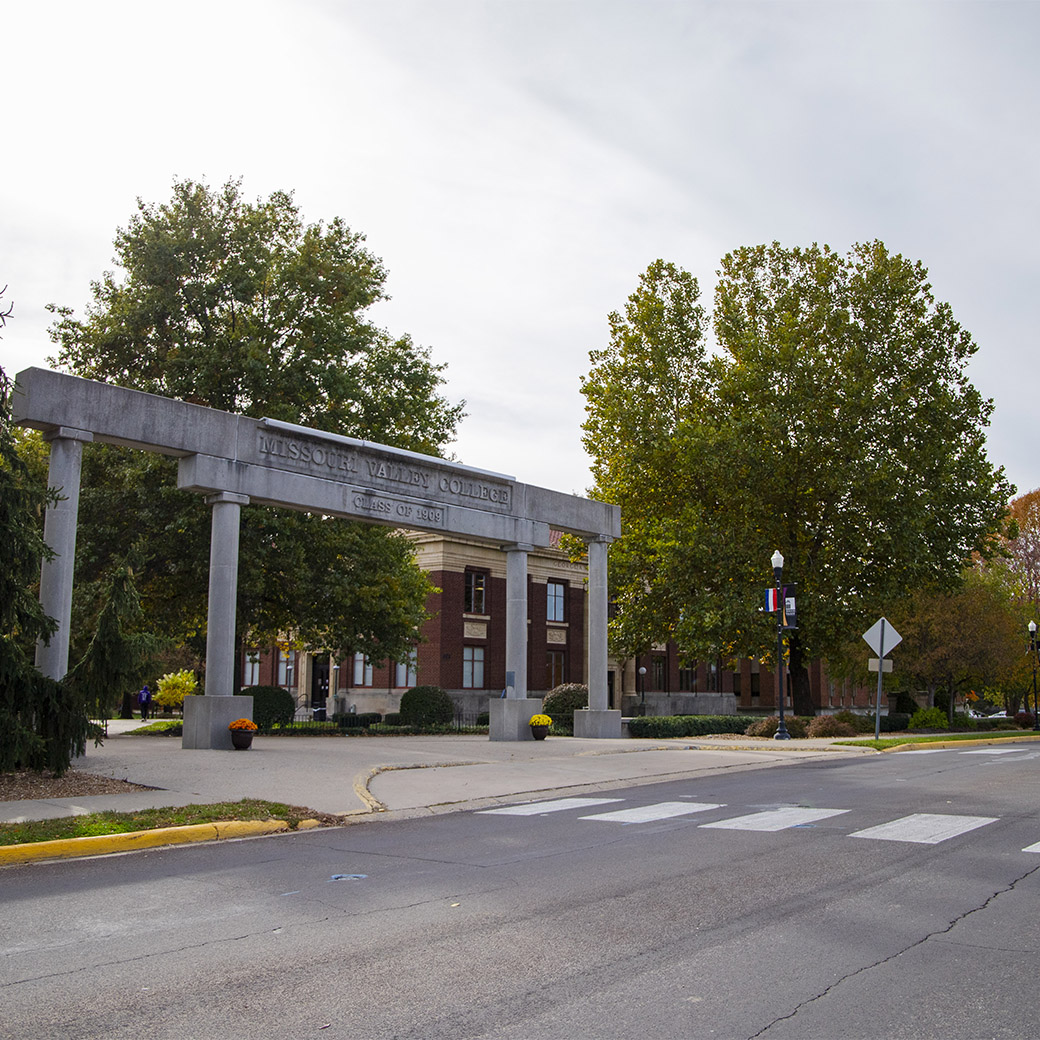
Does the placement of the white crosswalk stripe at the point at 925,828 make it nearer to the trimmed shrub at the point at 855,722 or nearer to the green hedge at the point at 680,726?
the green hedge at the point at 680,726

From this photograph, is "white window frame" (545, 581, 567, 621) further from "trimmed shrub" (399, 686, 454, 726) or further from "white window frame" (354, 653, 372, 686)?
"trimmed shrub" (399, 686, 454, 726)

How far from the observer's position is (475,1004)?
4676mm

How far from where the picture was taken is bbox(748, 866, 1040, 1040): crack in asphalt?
449 centimetres

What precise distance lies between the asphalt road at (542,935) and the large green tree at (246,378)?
19354 millimetres

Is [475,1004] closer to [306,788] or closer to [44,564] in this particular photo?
[306,788]

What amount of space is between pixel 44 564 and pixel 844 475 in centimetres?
2582

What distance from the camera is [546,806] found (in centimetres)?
1252

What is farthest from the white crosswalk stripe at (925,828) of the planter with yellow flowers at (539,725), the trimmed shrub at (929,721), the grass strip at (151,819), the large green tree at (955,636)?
the trimmed shrub at (929,721)

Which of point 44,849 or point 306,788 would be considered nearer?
point 44,849

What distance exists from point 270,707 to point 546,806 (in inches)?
795

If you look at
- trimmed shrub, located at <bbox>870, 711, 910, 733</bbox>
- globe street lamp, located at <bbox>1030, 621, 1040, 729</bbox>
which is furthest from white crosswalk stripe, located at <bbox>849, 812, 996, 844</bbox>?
globe street lamp, located at <bbox>1030, 621, 1040, 729</bbox>

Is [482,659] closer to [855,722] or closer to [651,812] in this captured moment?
[855,722]

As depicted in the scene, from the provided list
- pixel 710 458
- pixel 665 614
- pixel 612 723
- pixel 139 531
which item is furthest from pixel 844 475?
pixel 139 531

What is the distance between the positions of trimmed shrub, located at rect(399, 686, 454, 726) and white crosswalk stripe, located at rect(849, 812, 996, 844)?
24.1 meters
